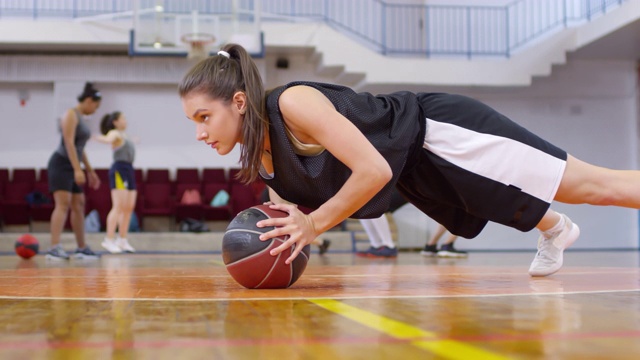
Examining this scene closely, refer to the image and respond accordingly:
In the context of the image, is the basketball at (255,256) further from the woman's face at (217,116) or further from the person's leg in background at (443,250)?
the person's leg in background at (443,250)

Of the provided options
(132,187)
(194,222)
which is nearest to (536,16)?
(194,222)

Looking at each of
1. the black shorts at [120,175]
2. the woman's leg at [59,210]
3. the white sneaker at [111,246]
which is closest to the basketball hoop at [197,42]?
the black shorts at [120,175]

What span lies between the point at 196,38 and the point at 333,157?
7.75 m

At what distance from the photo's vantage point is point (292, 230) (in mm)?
2176

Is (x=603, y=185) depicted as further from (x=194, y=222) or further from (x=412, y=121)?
(x=194, y=222)

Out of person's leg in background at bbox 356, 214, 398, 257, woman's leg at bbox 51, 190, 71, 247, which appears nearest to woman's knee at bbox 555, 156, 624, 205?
person's leg in background at bbox 356, 214, 398, 257

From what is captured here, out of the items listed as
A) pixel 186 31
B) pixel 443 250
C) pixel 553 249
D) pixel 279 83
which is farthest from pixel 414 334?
pixel 279 83

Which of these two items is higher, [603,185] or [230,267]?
[603,185]

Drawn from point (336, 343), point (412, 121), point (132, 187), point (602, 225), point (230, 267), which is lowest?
point (602, 225)

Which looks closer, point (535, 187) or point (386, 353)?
point (386, 353)

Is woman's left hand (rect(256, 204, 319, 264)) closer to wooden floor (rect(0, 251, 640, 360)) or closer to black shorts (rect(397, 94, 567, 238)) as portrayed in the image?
wooden floor (rect(0, 251, 640, 360))

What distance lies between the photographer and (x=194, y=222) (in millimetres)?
10664

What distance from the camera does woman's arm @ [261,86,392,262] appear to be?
7.01 feet

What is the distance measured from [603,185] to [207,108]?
58.2 inches
